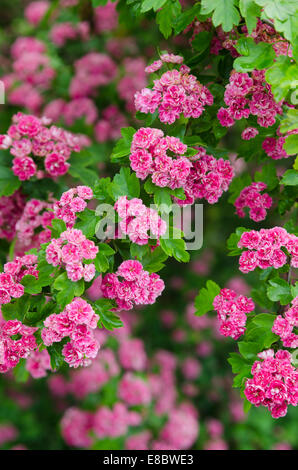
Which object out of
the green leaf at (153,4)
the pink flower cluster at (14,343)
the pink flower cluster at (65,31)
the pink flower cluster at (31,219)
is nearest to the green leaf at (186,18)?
the green leaf at (153,4)

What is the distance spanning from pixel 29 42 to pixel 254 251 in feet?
8.16

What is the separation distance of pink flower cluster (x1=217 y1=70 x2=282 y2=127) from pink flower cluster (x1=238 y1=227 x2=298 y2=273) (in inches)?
16.1

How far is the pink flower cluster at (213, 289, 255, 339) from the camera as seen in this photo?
1591 millimetres

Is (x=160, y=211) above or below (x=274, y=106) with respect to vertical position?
below

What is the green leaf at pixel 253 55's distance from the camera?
61.7 inches

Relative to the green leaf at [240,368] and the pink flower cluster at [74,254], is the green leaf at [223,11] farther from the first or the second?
the green leaf at [240,368]

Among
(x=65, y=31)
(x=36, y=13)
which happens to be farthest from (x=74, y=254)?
(x=36, y=13)

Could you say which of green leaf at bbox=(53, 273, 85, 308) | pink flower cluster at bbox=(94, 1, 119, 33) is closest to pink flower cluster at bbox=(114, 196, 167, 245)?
green leaf at bbox=(53, 273, 85, 308)

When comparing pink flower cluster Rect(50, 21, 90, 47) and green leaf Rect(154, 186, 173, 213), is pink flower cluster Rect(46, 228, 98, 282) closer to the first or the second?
green leaf Rect(154, 186, 173, 213)

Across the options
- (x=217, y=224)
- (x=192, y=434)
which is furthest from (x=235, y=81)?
(x=217, y=224)

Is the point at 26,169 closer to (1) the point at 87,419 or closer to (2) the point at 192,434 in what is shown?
(1) the point at 87,419

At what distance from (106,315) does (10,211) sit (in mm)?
921

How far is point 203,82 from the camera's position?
1891 mm

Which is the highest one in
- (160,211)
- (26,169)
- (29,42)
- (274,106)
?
(29,42)
